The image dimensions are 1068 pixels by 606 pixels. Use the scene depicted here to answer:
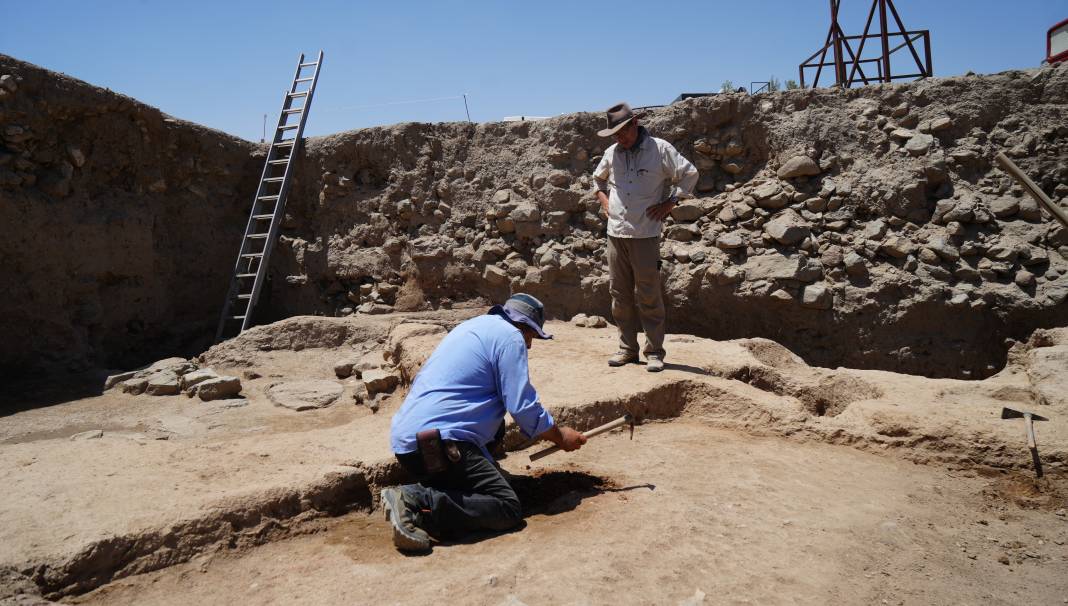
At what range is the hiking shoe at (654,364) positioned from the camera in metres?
4.84

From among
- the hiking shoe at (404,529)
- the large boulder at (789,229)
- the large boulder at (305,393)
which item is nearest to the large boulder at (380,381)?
the large boulder at (305,393)

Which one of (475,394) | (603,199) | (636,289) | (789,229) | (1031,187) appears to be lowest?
(475,394)

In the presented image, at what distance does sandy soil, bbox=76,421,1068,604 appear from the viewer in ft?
8.18

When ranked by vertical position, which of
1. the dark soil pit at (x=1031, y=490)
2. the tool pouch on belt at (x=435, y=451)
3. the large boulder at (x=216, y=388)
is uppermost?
the tool pouch on belt at (x=435, y=451)

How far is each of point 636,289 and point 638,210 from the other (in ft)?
1.81

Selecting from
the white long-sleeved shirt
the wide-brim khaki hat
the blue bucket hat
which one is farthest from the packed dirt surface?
the wide-brim khaki hat

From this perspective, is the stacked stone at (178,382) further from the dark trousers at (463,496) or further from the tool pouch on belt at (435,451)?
the tool pouch on belt at (435,451)

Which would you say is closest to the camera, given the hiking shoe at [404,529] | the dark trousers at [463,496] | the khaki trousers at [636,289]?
the hiking shoe at [404,529]

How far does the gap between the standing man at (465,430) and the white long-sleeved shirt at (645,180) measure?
191 centimetres

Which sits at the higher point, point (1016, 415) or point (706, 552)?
point (1016, 415)

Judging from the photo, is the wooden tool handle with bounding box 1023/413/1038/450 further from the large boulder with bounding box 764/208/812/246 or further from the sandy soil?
the large boulder with bounding box 764/208/812/246

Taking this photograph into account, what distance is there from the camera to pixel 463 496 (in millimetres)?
3123

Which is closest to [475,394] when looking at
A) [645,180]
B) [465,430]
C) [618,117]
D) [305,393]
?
[465,430]

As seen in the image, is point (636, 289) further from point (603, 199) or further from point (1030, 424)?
point (1030, 424)
